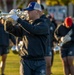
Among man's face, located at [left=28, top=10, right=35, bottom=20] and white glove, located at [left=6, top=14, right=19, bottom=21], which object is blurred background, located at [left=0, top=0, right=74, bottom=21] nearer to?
man's face, located at [left=28, top=10, right=35, bottom=20]

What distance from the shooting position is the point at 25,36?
28.9 ft

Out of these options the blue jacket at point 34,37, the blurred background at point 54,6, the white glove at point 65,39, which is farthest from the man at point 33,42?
the blurred background at point 54,6

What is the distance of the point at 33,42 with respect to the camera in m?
8.77

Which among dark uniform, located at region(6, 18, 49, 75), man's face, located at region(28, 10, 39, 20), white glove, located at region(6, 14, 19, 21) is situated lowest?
dark uniform, located at region(6, 18, 49, 75)

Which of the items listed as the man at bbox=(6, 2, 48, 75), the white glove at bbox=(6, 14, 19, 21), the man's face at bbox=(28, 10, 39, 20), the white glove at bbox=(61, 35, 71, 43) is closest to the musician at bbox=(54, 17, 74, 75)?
the white glove at bbox=(61, 35, 71, 43)

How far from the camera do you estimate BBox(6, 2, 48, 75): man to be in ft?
28.7

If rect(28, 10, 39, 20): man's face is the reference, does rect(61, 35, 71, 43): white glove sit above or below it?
above

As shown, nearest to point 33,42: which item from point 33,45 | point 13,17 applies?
point 33,45

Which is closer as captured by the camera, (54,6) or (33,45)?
(33,45)

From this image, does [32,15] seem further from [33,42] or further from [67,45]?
[67,45]

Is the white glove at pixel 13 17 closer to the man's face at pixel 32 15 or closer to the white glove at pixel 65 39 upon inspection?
the man's face at pixel 32 15

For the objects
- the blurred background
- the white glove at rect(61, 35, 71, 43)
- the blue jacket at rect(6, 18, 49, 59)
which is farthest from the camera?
the blurred background

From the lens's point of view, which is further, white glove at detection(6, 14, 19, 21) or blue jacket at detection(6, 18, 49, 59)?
blue jacket at detection(6, 18, 49, 59)

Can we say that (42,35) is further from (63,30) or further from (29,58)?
(63,30)
